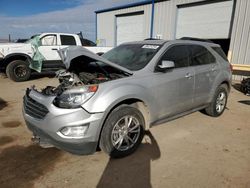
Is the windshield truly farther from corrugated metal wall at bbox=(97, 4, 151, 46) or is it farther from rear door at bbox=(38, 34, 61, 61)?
corrugated metal wall at bbox=(97, 4, 151, 46)

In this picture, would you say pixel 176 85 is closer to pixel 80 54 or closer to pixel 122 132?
pixel 122 132

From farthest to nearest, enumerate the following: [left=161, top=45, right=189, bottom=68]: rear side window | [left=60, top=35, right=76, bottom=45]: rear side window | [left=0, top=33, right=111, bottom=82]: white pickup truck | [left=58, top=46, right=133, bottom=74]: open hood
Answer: [left=60, top=35, right=76, bottom=45]: rear side window → [left=0, top=33, right=111, bottom=82]: white pickup truck → [left=161, top=45, right=189, bottom=68]: rear side window → [left=58, top=46, right=133, bottom=74]: open hood

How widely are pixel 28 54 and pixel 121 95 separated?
24.4 ft

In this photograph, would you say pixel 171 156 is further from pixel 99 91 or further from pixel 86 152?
pixel 99 91

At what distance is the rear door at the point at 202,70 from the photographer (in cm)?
432

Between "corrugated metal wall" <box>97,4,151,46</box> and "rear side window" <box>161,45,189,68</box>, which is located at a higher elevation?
"corrugated metal wall" <box>97,4,151,46</box>

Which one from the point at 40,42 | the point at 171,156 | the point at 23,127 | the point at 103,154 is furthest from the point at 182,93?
the point at 40,42

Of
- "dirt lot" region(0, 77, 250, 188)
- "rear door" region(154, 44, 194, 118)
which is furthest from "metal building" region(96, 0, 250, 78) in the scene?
"rear door" region(154, 44, 194, 118)

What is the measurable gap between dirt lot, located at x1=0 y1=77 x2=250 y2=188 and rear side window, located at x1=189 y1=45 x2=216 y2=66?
1.35 meters

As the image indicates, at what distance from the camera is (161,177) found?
9.29 feet

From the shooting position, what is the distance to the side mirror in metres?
3.46

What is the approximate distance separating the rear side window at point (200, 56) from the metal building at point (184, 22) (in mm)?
6281

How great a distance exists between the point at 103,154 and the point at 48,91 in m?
1.27

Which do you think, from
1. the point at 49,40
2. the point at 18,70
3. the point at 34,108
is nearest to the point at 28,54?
the point at 18,70
